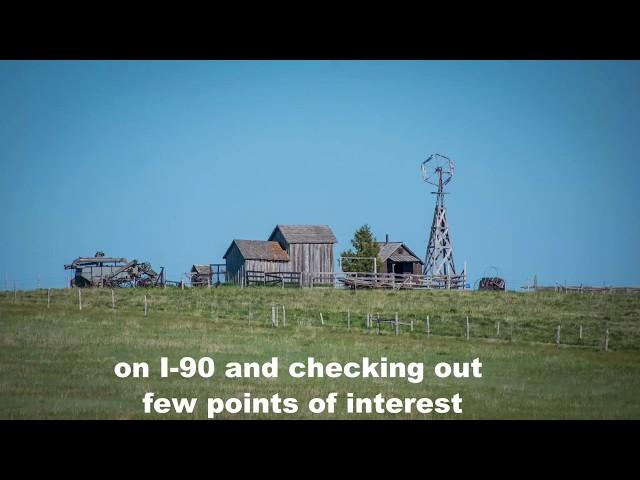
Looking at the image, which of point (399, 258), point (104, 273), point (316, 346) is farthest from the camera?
point (399, 258)

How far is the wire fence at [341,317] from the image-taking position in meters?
41.5

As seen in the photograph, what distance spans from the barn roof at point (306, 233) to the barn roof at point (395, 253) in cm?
938

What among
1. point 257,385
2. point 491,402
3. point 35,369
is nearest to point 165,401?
point 257,385

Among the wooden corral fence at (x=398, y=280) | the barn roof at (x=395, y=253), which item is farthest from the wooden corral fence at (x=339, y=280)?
the barn roof at (x=395, y=253)

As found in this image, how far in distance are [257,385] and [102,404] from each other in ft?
19.0

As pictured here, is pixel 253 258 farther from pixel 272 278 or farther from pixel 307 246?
pixel 307 246

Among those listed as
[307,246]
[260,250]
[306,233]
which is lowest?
[260,250]

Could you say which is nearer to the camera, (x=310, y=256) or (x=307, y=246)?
(x=310, y=256)

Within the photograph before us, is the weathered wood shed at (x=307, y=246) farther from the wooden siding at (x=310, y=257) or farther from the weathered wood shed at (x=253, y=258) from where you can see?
the weathered wood shed at (x=253, y=258)

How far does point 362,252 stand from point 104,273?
77.9 ft

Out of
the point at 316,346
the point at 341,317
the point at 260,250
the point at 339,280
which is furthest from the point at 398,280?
the point at 316,346

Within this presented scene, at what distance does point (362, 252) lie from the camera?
77062 millimetres

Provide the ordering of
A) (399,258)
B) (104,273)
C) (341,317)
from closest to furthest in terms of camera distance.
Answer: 1. (341,317)
2. (104,273)
3. (399,258)

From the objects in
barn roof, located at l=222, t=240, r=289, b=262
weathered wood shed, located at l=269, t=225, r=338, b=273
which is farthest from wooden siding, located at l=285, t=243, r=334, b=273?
barn roof, located at l=222, t=240, r=289, b=262
